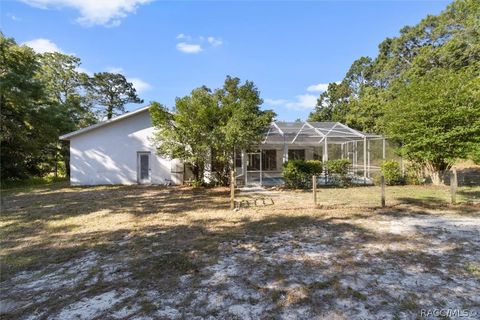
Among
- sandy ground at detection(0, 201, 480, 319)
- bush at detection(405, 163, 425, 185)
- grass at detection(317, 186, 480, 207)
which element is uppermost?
bush at detection(405, 163, 425, 185)

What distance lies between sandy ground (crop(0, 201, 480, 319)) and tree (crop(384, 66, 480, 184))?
23.3ft

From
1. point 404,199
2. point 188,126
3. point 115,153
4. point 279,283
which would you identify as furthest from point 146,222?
point 115,153

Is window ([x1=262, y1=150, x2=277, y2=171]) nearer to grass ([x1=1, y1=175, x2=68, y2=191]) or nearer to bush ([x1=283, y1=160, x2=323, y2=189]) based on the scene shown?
bush ([x1=283, y1=160, x2=323, y2=189])

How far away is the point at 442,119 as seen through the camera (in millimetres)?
11133

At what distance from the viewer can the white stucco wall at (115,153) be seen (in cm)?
1594

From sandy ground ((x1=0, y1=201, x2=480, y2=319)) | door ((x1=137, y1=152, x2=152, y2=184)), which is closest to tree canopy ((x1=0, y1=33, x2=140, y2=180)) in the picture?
door ((x1=137, y1=152, x2=152, y2=184))

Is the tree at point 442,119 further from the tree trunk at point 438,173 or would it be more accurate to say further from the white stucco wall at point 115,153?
the white stucco wall at point 115,153

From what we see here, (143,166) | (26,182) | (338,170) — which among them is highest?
(143,166)

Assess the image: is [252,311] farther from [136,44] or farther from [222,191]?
[136,44]

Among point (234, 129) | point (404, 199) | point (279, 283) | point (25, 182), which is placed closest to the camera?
point (279, 283)

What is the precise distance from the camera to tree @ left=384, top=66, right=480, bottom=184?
35.4ft

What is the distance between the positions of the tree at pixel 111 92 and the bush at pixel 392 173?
2986 cm

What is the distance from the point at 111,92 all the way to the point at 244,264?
33438 mm

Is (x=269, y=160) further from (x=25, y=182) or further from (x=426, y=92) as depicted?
(x=25, y=182)
